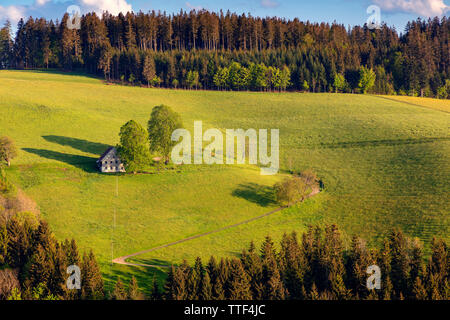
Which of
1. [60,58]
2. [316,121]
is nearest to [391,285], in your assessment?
[316,121]

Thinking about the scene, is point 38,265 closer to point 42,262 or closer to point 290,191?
point 42,262

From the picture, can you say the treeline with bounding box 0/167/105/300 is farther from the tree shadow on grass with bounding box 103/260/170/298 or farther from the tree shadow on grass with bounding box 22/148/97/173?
the tree shadow on grass with bounding box 22/148/97/173

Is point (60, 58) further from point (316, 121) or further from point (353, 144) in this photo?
point (353, 144)

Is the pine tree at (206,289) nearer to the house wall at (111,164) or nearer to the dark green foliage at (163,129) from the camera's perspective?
the house wall at (111,164)

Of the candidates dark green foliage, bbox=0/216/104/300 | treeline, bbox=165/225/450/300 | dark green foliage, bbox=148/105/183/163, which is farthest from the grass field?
treeline, bbox=165/225/450/300

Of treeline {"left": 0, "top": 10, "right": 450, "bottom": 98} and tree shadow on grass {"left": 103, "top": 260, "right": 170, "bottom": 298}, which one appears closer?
tree shadow on grass {"left": 103, "top": 260, "right": 170, "bottom": 298}

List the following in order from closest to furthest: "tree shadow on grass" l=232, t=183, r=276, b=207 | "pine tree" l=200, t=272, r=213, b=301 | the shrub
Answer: "pine tree" l=200, t=272, r=213, b=301 → the shrub → "tree shadow on grass" l=232, t=183, r=276, b=207

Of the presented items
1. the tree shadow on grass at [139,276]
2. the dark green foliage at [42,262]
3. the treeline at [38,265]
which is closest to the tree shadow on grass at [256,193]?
the tree shadow on grass at [139,276]
